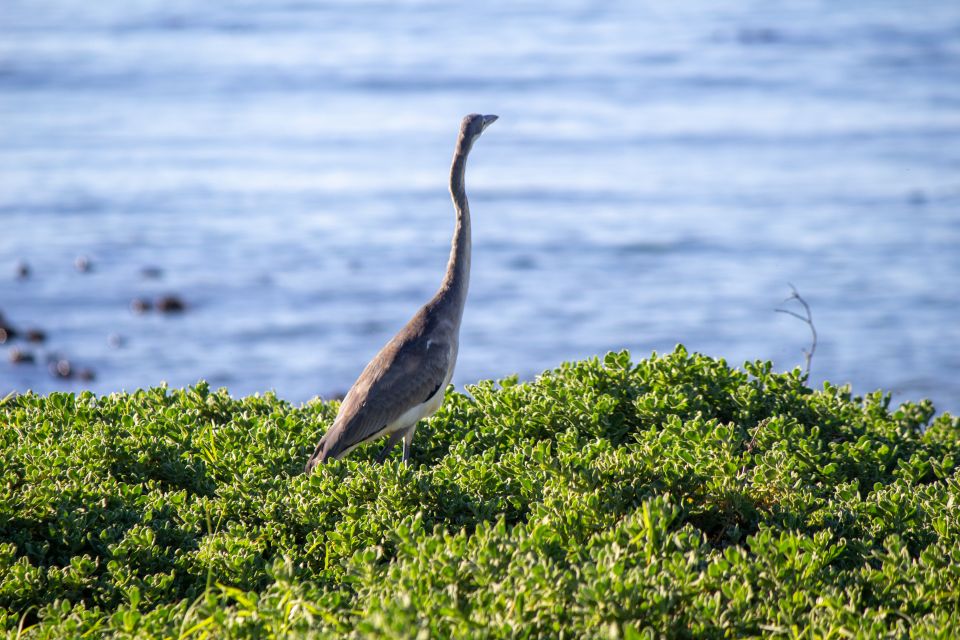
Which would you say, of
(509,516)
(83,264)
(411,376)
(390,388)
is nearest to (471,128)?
(411,376)

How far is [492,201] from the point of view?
20781 mm

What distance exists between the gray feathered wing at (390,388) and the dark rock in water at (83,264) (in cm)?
1263

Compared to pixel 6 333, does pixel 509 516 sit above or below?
above

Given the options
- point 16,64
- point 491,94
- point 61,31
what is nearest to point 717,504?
point 491,94

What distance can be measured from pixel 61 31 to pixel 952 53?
26.5m

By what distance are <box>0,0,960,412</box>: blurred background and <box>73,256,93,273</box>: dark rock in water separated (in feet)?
0.23

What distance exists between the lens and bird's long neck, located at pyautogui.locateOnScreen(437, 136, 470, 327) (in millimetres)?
6652

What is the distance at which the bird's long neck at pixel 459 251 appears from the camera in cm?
665

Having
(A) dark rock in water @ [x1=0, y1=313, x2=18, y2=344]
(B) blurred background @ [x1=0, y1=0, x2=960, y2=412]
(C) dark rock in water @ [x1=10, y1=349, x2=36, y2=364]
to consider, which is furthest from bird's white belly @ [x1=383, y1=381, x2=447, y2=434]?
(A) dark rock in water @ [x1=0, y1=313, x2=18, y2=344]

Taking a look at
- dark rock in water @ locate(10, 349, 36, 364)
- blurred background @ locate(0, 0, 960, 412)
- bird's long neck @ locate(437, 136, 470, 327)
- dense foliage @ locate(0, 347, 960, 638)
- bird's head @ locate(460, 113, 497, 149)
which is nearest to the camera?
dense foliage @ locate(0, 347, 960, 638)

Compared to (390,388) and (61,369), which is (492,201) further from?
(390,388)

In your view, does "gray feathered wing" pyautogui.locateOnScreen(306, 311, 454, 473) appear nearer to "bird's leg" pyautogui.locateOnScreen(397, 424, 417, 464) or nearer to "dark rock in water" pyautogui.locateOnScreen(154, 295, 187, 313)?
"bird's leg" pyautogui.locateOnScreen(397, 424, 417, 464)

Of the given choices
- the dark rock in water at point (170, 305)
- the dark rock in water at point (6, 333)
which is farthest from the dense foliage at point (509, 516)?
the dark rock in water at point (170, 305)

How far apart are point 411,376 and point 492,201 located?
1490 cm
